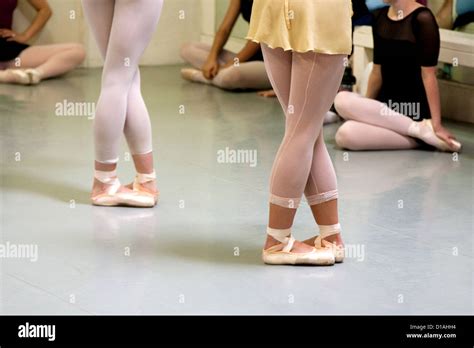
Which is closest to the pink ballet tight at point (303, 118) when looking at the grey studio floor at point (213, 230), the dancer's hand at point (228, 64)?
the grey studio floor at point (213, 230)

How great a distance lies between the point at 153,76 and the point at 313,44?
4.23m

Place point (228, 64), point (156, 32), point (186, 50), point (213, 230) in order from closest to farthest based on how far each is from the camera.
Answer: point (213, 230) → point (228, 64) → point (186, 50) → point (156, 32)

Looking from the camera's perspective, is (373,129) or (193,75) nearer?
(373,129)

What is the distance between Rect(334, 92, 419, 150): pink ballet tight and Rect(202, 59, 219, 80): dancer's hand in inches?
68.9

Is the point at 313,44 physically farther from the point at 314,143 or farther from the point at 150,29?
the point at 150,29

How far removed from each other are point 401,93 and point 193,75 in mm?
2083

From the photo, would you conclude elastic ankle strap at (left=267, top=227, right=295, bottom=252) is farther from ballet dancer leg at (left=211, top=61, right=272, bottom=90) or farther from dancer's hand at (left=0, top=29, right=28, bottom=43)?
dancer's hand at (left=0, top=29, right=28, bottom=43)

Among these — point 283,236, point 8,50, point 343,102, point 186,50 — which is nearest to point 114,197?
point 283,236

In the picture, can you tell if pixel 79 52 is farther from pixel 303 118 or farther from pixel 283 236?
pixel 303 118

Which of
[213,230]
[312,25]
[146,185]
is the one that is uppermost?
[312,25]

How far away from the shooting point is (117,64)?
13.1 ft

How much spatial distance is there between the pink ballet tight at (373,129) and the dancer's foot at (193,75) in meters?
1.87

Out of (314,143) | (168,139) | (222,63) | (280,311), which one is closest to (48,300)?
(280,311)

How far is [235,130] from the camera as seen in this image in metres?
5.62
